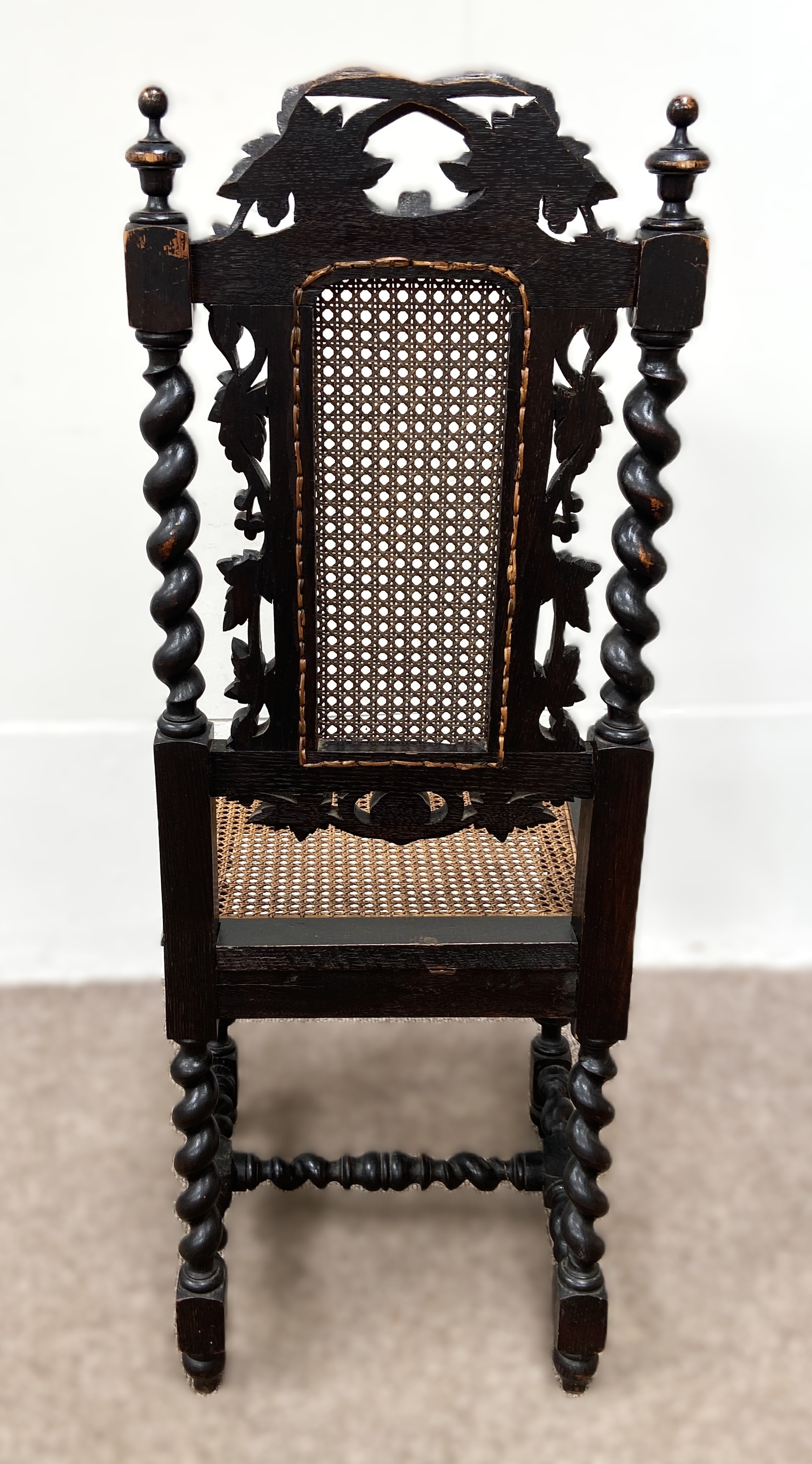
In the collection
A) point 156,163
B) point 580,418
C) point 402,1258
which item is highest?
point 156,163

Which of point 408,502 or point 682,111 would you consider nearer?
point 682,111

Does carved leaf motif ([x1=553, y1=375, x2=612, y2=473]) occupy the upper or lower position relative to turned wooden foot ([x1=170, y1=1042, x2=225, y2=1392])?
upper

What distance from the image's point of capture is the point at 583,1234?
4.87 feet

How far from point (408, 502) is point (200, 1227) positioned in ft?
2.60

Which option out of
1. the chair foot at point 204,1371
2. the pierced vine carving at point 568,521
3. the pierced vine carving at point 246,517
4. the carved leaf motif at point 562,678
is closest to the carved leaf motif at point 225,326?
the pierced vine carving at point 246,517

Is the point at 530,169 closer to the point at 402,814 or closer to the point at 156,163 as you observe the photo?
the point at 156,163

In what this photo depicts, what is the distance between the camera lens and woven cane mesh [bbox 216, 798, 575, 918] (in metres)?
1.43

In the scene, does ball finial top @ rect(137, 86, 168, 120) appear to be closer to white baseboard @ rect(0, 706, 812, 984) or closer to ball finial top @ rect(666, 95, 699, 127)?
ball finial top @ rect(666, 95, 699, 127)

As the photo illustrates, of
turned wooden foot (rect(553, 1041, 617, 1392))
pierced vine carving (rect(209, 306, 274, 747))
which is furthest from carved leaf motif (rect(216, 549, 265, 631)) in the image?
turned wooden foot (rect(553, 1041, 617, 1392))

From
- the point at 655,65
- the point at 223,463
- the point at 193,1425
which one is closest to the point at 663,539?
the point at 655,65

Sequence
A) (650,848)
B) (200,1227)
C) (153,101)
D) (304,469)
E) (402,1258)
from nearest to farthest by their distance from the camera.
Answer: (153,101)
(304,469)
(200,1227)
(402,1258)
(650,848)

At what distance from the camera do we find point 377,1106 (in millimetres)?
1960

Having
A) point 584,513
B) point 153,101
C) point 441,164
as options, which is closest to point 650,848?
point 584,513

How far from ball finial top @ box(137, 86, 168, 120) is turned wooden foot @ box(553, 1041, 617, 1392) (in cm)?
94
